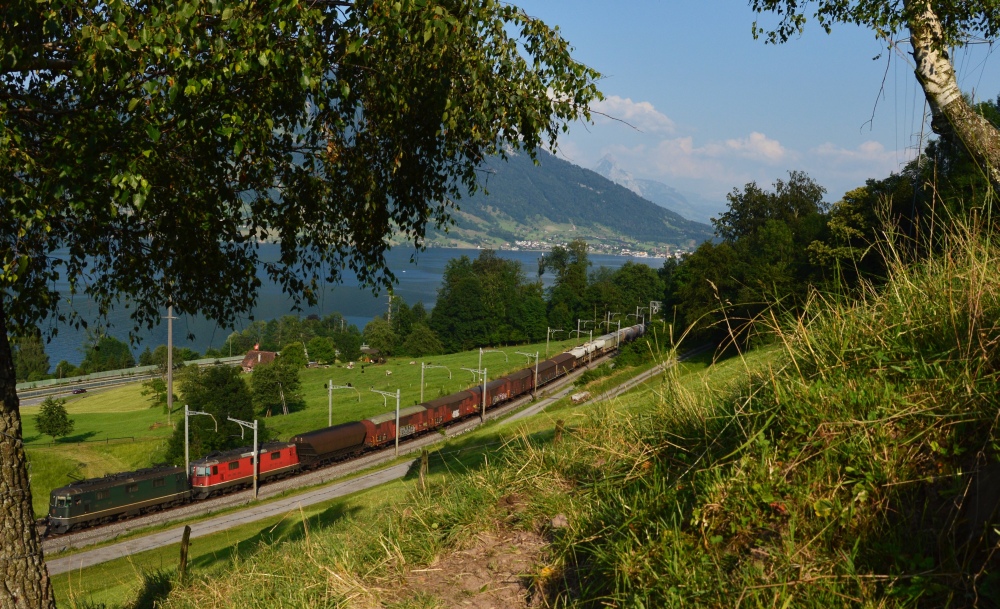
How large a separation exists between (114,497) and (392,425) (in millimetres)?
14591

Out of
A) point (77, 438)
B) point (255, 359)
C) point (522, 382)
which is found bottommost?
point (255, 359)

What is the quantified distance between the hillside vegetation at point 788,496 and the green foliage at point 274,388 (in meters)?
53.4

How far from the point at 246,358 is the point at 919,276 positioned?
8982cm

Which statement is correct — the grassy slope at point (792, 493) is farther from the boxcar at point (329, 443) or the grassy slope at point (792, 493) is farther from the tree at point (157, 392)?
the tree at point (157, 392)

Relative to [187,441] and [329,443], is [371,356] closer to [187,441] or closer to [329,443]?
[187,441]

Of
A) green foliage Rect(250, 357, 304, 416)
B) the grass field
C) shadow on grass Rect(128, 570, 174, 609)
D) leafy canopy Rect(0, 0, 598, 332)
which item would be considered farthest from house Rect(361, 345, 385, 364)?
leafy canopy Rect(0, 0, 598, 332)

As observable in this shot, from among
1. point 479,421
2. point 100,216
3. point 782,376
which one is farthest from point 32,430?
point 782,376

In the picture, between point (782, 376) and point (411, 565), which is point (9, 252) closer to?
point (411, 565)

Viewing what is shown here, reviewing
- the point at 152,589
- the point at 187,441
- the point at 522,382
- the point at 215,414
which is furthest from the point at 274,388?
the point at 152,589

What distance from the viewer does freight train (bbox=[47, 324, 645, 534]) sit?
88.5 feet

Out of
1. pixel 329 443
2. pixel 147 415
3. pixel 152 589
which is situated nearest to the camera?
pixel 152 589

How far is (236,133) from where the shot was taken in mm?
5395

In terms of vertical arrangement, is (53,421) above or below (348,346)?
above

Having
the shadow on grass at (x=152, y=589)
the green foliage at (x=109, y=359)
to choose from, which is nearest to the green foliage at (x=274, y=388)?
the green foliage at (x=109, y=359)
